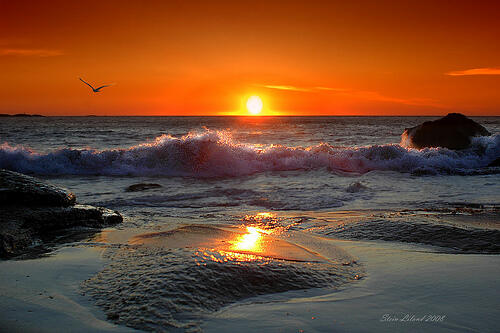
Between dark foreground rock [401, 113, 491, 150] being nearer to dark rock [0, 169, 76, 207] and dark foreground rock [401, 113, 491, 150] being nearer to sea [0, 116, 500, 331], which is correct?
sea [0, 116, 500, 331]

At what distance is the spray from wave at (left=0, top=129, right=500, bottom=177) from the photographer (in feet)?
40.5

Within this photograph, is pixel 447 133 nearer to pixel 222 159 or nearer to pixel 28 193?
pixel 222 159

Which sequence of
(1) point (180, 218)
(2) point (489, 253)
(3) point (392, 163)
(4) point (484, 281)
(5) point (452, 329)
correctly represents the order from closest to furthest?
(5) point (452, 329) → (4) point (484, 281) → (2) point (489, 253) → (1) point (180, 218) → (3) point (392, 163)

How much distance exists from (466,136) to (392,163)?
4385 millimetres

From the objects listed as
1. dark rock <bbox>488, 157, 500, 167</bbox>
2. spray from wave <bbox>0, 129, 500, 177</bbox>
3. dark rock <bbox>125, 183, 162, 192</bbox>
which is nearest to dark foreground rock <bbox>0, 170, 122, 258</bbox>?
dark rock <bbox>125, 183, 162, 192</bbox>

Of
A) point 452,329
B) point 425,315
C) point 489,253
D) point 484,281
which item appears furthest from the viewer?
point 489,253

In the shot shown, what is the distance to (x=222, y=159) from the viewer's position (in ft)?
42.0

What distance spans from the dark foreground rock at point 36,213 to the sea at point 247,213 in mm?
432

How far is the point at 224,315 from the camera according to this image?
2.45 meters

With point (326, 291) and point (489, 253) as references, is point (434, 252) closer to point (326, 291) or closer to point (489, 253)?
point (489, 253)

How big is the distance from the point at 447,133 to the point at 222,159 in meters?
8.82

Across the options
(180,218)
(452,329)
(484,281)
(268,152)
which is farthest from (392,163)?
(452,329)

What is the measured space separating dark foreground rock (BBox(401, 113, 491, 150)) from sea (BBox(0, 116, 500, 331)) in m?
0.53

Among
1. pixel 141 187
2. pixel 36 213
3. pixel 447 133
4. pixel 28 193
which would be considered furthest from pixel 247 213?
pixel 447 133
